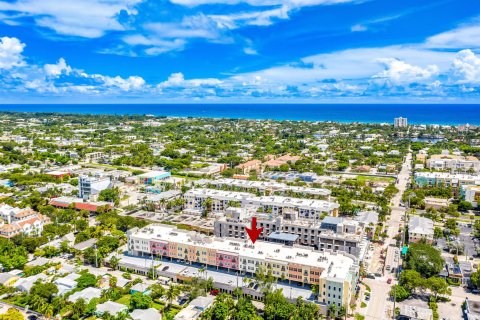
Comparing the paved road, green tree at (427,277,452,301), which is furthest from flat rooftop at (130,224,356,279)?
green tree at (427,277,452,301)

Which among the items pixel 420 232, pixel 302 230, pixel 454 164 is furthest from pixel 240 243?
pixel 454 164

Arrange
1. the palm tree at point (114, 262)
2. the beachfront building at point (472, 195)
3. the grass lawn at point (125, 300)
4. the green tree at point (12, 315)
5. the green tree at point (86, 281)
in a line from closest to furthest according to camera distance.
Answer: the green tree at point (12, 315)
the grass lawn at point (125, 300)
the green tree at point (86, 281)
the palm tree at point (114, 262)
the beachfront building at point (472, 195)

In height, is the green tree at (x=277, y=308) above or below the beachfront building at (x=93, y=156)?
below

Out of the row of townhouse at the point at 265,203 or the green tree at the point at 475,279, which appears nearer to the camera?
the green tree at the point at 475,279

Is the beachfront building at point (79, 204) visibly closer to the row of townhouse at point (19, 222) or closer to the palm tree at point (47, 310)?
the row of townhouse at point (19, 222)

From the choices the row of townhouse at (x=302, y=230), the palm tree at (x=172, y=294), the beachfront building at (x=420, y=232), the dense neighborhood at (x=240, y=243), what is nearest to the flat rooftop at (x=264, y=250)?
the dense neighborhood at (x=240, y=243)

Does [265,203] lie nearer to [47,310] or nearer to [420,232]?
[420,232]

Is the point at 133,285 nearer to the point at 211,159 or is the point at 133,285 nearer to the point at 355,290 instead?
the point at 355,290
